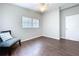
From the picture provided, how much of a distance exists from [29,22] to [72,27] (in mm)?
3036

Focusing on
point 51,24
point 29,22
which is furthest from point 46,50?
point 51,24

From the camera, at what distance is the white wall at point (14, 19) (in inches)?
120

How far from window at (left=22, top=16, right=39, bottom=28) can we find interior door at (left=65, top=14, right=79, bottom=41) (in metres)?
2.38

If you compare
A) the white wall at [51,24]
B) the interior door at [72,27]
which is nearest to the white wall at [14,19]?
the white wall at [51,24]

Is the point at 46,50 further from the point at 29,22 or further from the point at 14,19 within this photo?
the point at 29,22

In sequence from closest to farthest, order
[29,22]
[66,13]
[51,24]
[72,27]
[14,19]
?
1. [14,19]
2. [72,27]
3. [66,13]
4. [29,22]
5. [51,24]

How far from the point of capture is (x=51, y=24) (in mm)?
5141

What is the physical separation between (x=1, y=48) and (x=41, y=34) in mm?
4099

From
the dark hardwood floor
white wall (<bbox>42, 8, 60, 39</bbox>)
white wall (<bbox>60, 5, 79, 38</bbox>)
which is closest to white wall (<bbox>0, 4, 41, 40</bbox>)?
the dark hardwood floor

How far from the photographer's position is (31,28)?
4.80 meters

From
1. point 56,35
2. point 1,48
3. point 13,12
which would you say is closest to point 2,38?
point 1,48

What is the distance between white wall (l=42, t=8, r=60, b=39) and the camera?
4612mm

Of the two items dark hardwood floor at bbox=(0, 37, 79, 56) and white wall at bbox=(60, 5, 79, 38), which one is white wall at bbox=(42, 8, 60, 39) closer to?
white wall at bbox=(60, 5, 79, 38)

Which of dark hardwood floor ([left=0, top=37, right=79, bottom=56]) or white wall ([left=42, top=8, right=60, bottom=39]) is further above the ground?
white wall ([left=42, top=8, right=60, bottom=39])
